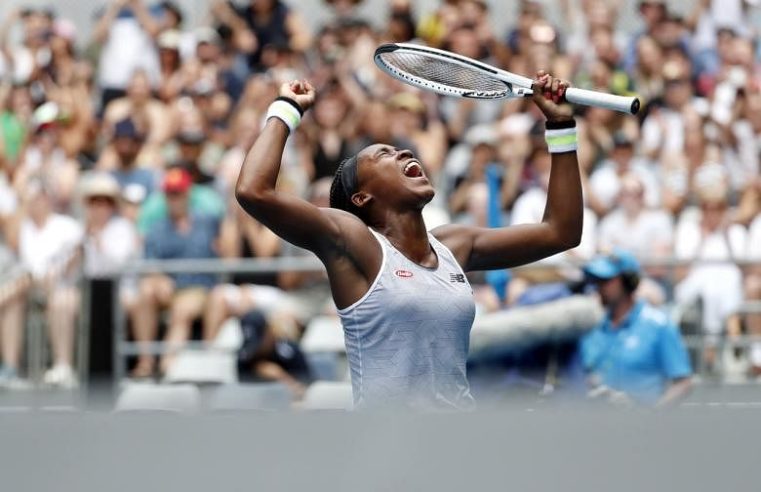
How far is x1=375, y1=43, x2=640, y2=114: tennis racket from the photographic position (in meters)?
5.25

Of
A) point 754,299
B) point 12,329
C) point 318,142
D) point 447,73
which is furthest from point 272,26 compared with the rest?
point 447,73

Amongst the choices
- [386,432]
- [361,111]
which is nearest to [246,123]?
[361,111]

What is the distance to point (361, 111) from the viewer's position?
1212cm

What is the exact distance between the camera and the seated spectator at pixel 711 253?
10054 mm

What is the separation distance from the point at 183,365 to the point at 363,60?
402 centimetres

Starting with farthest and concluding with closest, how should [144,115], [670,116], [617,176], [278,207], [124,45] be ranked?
[124,45], [144,115], [670,116], [617,176], [278,207]

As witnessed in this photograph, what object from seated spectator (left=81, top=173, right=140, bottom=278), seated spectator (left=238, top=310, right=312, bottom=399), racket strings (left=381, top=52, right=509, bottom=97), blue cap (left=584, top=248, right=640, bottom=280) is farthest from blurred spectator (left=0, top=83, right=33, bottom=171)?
racket strings (left=381, top=52, right=509, bottom=97)

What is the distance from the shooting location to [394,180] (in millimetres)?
4844

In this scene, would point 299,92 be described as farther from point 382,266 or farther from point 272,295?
point 272,295

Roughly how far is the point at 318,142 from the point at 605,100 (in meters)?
7.13

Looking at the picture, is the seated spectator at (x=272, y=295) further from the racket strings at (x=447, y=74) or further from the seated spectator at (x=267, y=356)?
the racket strings at (x=447, y=74)

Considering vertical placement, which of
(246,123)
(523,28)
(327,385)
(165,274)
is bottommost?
(327,385)

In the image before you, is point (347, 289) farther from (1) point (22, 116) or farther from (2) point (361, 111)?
(1) point (22, 116)

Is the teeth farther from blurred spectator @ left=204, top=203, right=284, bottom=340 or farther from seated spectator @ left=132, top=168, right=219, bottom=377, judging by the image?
seated spectator @ left=132, top=168, right=219, bottom=377
